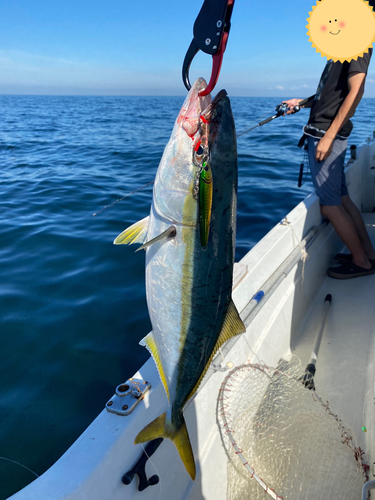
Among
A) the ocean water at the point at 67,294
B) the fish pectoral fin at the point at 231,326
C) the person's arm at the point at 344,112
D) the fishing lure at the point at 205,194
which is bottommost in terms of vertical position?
the ocean water at the point at 67,294

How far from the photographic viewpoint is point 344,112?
3074 millimetres

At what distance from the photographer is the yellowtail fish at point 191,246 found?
46.4 inches

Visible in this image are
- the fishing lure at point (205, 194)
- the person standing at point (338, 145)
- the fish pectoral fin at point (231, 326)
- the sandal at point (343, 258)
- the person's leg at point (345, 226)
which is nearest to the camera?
the fishing lure at point (205, 194)

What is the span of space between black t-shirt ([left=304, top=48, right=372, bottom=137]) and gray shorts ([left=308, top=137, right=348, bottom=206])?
0.37 feet

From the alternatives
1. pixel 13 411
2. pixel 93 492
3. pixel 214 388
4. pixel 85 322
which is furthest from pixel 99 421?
pixel 85 322

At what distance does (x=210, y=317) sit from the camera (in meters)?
1.32

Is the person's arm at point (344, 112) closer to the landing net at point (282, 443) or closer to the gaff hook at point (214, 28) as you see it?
the landing net at point (282, 443)

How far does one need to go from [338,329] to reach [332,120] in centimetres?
206

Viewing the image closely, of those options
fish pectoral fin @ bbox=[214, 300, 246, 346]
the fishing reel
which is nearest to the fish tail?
fish pectoral fin @ bbox=[214, 300, 246, 346]

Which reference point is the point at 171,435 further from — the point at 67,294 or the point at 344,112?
the point at 67,294

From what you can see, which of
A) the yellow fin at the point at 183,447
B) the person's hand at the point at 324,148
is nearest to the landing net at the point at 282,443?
the yellow fin at the point at 183,447

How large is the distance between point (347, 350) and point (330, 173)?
174cm

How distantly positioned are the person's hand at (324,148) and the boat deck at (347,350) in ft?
5.11

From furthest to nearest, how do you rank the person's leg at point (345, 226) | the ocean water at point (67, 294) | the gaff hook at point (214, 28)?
the person's leg at point (345, 226) → the ocean water at point (67, 294) → the gaff hook at point (214, 28)
